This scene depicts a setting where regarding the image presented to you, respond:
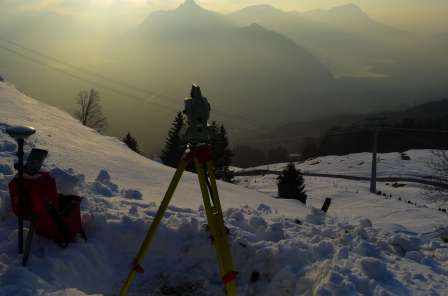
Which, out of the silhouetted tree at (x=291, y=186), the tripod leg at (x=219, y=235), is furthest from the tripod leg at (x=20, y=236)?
the silhouetted tree at (x=291, y=186)

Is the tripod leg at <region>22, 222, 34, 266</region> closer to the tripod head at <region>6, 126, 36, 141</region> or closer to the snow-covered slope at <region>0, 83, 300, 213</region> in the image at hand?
the tripod head at <region>6, 126, 36, 141</region>

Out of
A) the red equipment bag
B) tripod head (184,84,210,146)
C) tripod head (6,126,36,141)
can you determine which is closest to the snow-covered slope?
the red equipment bag

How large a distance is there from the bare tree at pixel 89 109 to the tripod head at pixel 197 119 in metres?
60.8

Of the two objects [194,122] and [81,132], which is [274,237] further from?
[81,132]

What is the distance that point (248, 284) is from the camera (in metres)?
6.11

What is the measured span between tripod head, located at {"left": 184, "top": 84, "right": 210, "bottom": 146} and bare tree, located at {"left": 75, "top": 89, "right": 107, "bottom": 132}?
6079cm

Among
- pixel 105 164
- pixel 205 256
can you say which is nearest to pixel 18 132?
pixel 205 256

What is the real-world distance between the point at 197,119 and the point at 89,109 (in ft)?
206

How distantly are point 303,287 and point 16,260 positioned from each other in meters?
3.59

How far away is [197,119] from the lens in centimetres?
458

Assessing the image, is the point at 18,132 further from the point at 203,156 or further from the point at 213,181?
the point at 213,181

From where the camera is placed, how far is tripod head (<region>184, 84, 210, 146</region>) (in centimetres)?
457

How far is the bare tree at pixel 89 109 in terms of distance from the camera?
2494 inches

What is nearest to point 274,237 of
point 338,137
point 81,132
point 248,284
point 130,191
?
point 248,284
